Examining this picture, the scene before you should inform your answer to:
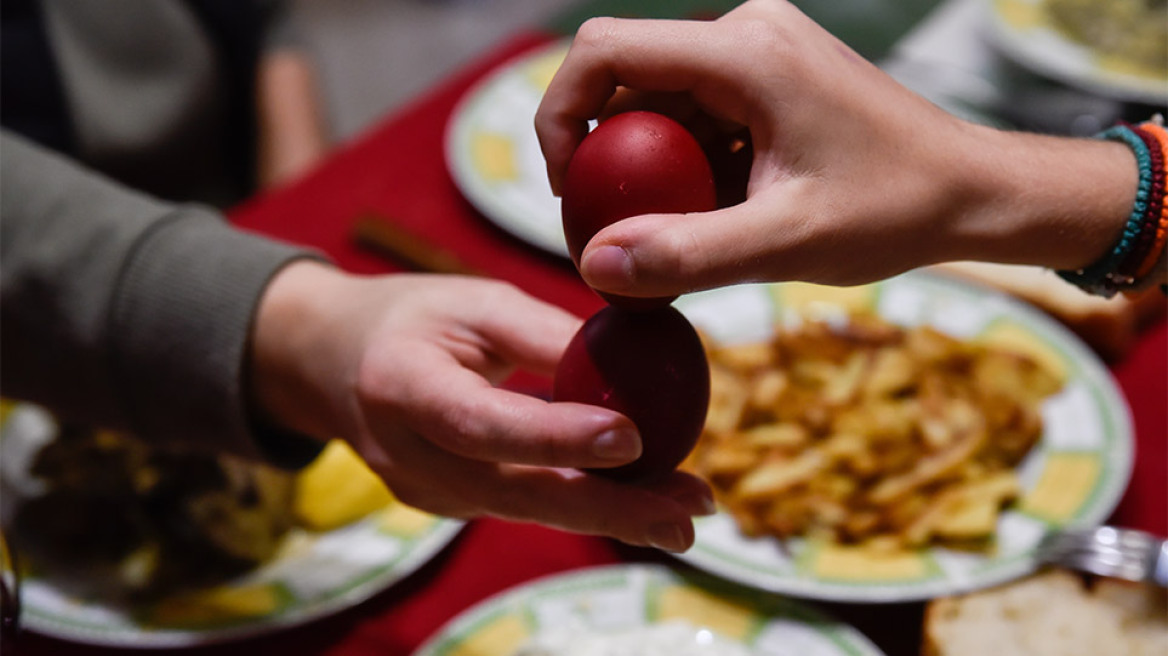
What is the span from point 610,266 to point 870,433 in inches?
23.2

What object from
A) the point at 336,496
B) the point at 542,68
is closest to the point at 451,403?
the point at 336,496

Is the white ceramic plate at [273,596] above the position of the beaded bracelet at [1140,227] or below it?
below

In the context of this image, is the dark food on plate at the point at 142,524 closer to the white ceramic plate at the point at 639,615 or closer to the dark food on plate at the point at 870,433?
the white ceramic plate at the point at 639,615

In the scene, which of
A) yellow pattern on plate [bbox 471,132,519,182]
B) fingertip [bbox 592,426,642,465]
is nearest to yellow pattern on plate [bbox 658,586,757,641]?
fingertip [bbox 592,426,642,465]

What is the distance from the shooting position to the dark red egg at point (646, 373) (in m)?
0.57

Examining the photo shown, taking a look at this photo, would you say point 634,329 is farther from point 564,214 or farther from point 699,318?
point 699,318

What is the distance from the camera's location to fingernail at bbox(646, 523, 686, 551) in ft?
2.07

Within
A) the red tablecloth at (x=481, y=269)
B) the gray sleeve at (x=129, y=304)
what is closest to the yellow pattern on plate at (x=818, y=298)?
the red tablecloth at (x=481, y=269)

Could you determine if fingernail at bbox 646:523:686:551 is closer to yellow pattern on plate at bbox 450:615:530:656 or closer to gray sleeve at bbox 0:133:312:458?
yellow pattern on plate at bbox 450:615:530:656

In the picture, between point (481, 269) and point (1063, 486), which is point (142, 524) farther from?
point (1063, 486)

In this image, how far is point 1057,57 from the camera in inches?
63.4

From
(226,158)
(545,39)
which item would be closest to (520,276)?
(545,39)

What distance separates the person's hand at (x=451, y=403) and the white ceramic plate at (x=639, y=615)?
105mm

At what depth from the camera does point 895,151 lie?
0.58m
